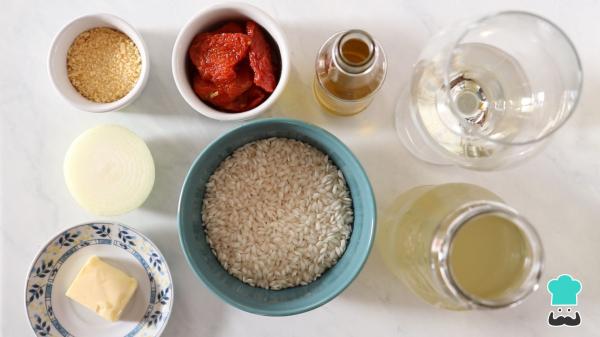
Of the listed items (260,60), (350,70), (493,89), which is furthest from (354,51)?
(493,89)

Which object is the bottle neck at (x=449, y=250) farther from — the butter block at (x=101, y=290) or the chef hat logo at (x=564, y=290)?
the butter block at (x=101, y=290)

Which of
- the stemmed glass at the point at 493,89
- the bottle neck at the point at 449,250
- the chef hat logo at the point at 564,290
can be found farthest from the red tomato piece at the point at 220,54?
the chef hat logo at the point at 564,290

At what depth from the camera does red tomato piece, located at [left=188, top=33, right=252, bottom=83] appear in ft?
3.03

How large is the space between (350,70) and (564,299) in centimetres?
65

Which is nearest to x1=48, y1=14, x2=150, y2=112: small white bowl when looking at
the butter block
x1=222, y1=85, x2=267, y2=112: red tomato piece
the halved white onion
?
the halved white onion

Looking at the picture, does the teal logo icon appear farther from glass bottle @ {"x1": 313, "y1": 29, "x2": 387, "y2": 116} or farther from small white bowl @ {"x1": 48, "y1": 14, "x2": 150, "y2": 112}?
small white bowl @ {"x1": 48, "y1": 14, "x2": 150, "y2": 112}

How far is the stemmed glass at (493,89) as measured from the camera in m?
0.85

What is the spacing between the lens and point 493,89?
37.8 inches

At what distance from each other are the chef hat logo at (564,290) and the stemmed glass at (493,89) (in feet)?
1.10

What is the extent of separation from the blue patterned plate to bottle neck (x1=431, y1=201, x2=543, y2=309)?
508 millimetres

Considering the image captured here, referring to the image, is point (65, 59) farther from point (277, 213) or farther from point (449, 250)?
point (449, 250)

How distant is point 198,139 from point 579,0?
2.70 feet

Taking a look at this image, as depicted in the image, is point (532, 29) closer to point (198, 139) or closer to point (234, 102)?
point (234, 102)

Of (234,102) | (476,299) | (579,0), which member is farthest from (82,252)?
(579,0)
